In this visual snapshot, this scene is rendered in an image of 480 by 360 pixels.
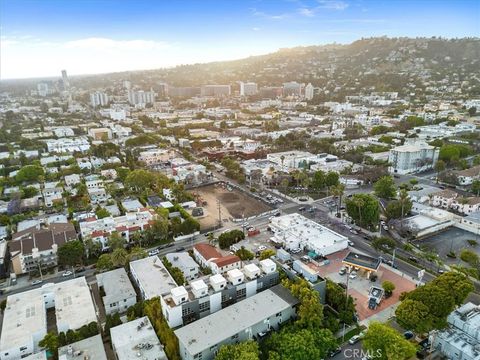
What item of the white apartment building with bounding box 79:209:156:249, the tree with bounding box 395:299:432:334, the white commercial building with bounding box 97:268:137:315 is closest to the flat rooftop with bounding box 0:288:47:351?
the white commercial building with bounding box 97:268:137:315

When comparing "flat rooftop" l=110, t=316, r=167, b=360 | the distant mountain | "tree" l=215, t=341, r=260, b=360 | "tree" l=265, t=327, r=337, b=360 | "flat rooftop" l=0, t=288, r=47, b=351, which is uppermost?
the distant mountain

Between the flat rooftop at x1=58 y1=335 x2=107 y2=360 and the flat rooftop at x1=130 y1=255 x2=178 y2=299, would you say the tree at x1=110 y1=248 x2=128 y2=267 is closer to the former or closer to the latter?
the flat rooftop at x1=130 y1=255 x2=178 y2=299

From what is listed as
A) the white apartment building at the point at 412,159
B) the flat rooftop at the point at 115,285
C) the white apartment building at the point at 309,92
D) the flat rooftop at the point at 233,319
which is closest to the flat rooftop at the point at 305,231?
the flat rooftop at the point at 233,319

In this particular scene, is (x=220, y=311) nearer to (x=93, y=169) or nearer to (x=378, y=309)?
(x=378, y=309)

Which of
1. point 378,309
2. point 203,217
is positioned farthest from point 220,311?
point 203,217

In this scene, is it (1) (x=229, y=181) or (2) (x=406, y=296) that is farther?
(1) (x=229, y=181)

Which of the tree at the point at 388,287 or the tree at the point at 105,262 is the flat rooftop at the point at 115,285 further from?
the tree at the point at 388,287

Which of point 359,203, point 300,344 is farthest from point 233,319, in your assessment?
point 359,203
